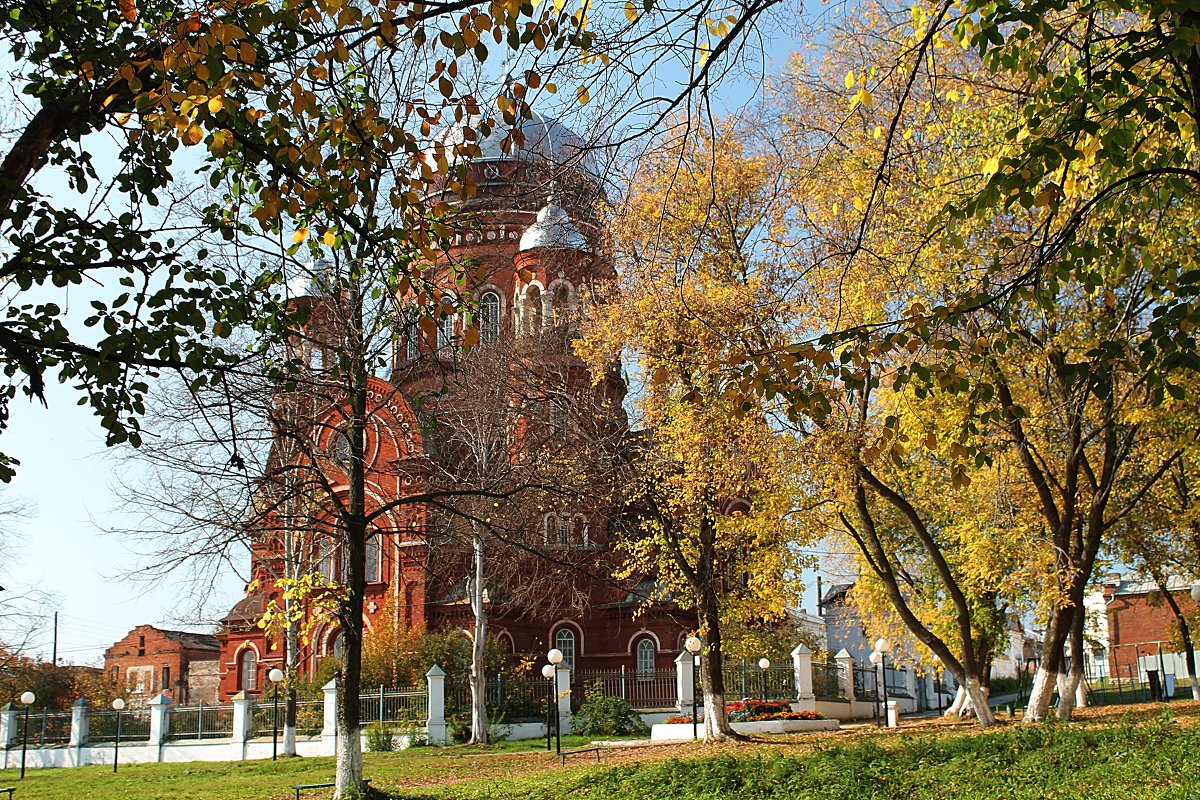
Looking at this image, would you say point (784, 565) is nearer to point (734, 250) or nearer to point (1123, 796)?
point (734, 250)

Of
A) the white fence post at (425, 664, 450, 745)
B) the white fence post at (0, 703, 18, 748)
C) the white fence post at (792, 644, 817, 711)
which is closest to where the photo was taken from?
the white fence post at (425, 664, 450, 745)

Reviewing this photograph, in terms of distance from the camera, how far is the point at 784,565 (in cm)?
2175

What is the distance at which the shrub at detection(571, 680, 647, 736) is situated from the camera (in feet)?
92.2

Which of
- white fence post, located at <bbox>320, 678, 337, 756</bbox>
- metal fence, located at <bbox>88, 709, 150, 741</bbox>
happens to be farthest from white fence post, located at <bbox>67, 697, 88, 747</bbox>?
white fence post, located at <bbox>320, 678, 337, 756</bbox>

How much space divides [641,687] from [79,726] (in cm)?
1588

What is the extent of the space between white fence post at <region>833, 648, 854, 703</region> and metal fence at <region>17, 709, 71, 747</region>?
22.5 meters

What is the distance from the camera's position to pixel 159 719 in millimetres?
29125

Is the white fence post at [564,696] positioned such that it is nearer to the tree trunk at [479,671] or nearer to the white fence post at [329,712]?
the tree trunk at [479,671]

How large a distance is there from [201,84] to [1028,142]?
15.3 feet

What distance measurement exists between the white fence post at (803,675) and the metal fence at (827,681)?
1479 millimetres

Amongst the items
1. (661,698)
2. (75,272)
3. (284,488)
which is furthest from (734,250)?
(661,698)

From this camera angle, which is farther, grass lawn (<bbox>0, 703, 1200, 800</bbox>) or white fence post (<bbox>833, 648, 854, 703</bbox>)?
white fence post (<bbox>833, 648, 854, 703</bbox>)

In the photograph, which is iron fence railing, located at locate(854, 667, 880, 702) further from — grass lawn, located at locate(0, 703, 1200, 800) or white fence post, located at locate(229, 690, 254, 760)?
white fence post, located at locate(229, 690, 254, 760)

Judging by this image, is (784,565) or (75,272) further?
(784,565)
